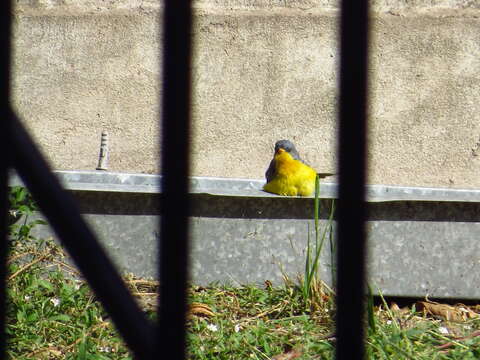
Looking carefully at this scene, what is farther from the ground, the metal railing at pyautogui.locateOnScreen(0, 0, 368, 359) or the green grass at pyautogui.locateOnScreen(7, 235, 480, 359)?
the metal railing at pyautogui.locateOnScreen(0, 0, 368, 359)

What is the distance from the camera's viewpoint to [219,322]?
183cm

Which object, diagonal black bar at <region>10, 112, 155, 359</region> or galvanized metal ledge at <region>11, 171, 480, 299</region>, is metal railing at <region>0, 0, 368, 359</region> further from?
galvanized metal ledge at <region>11, 171, 480, 299</region>

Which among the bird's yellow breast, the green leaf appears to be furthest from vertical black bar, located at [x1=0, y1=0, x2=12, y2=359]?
the bird's yellow breast

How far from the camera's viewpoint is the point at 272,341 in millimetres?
1647

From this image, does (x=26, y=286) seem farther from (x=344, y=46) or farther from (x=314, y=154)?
(x=314, y=154)

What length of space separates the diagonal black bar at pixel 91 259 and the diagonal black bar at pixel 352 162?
28 centimetres

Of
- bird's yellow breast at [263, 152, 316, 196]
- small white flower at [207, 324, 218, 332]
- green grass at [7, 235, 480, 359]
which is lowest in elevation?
small white flower at [207, 324, 218, 332]

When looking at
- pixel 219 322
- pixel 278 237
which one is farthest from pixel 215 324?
pixel 278 237

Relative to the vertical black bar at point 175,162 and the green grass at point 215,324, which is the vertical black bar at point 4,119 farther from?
the green grass at point 215,324

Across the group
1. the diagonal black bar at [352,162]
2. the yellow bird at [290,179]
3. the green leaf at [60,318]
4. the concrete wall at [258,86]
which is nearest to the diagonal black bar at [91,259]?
the diagonal black bar at [352,162]

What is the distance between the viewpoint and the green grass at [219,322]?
146cm

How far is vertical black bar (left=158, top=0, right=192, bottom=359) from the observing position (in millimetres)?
663

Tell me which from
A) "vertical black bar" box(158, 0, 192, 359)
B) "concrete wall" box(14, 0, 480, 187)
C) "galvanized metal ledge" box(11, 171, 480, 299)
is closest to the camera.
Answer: "vertical black bar" box(158, 0, 192, 359)

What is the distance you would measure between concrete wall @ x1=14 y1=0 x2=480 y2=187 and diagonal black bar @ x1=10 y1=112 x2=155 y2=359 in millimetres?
2871
